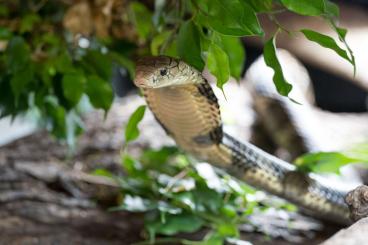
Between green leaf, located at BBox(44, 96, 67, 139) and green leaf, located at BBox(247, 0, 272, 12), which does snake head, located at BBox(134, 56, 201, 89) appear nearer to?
green leaf, located at BBox(247, 0, 272, 12)

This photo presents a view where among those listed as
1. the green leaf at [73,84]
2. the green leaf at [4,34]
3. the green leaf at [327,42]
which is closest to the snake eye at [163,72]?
the green leaf at [327,42]

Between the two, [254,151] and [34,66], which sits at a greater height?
[34,66]

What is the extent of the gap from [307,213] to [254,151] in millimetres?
509

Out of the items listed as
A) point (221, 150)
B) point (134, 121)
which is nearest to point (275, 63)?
point (134, 121)

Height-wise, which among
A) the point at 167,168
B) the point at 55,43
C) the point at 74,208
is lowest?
the point at 74,208

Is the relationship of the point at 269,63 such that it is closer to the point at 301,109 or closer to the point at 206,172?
the point at 206,172

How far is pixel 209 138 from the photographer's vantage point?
1344 mm

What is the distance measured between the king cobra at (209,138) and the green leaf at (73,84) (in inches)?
7.4

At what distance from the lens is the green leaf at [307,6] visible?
32.2 inches

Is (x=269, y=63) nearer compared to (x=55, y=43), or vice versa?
(x=269, y=63)

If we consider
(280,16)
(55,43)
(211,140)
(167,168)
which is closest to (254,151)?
(211,140)

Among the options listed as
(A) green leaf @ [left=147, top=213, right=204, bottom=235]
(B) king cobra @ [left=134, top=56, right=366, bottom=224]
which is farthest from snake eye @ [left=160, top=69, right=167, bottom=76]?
(A) green leaf @ [left=147, top=213, right=204, bottom=235]

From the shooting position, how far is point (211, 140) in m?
1.35

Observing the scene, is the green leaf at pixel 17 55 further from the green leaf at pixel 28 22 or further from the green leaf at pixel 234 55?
the green leaf at pixel 234 55
